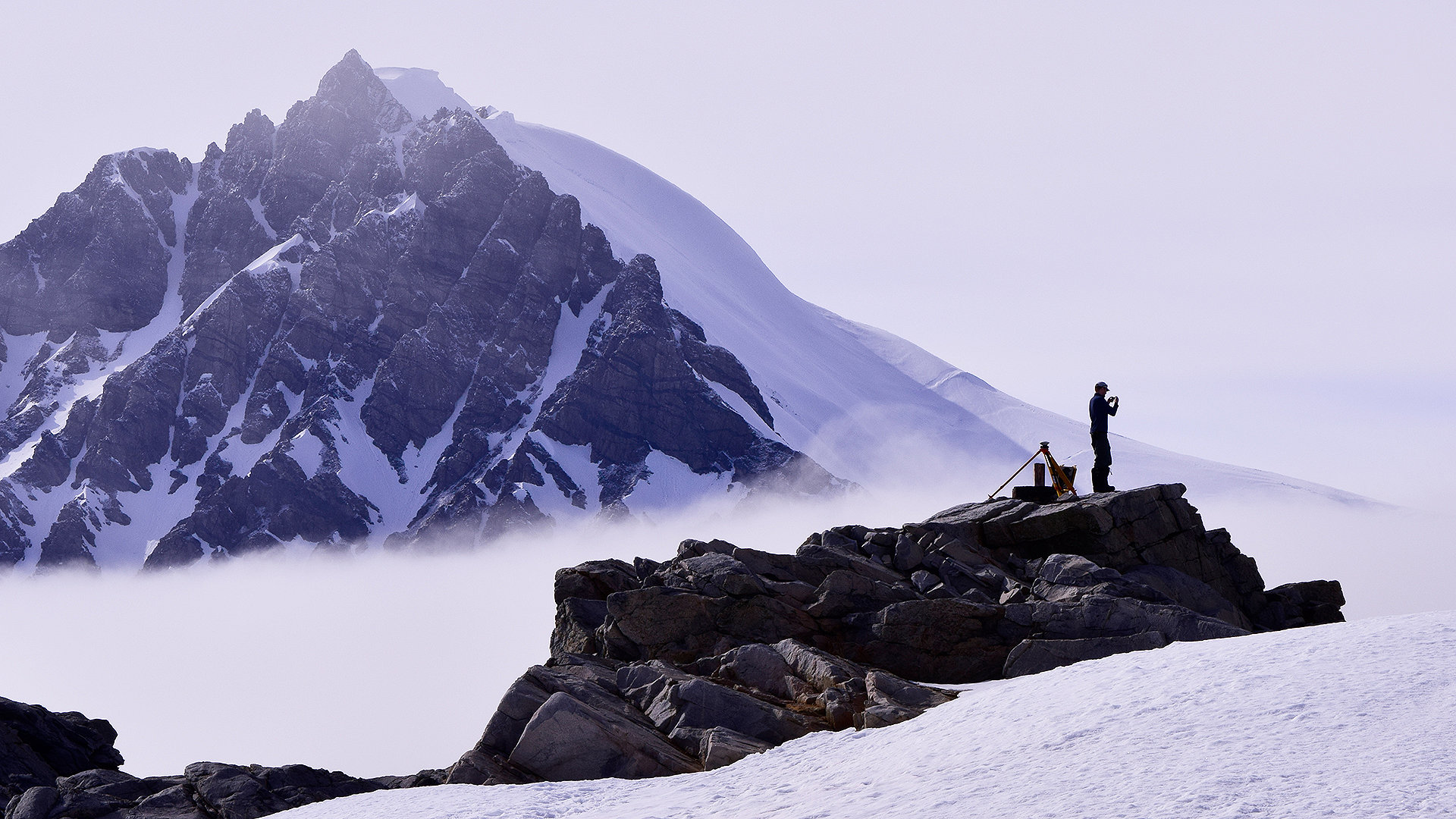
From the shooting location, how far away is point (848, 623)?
25.7 metres

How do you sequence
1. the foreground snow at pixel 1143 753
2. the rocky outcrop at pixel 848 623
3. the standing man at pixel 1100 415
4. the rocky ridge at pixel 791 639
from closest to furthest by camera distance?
the foreground snow at pixel 1143 753 → the rocky outcrop at pixel 848 623 → the rocky ridge at pixel 791 639 → the standing man at pixel 1100 415

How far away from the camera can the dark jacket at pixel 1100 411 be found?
99.5 ft

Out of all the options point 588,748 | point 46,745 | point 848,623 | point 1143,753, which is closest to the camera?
point 1143,753

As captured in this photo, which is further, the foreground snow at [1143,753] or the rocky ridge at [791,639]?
the rocky ridge at [791,639]

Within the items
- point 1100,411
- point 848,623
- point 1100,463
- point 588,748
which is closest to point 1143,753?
point 588,748

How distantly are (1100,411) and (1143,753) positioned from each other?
17.9 meters

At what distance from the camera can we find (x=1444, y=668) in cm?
1476

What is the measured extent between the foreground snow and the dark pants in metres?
13.7

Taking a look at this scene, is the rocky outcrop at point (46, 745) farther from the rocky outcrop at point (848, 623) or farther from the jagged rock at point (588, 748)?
the jagged rock at point (588, 748)

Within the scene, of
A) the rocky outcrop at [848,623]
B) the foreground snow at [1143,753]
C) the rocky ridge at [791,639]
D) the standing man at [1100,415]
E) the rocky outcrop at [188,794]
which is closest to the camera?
the foreground snow at [1143,753]

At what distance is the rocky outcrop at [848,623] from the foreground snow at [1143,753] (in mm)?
1594

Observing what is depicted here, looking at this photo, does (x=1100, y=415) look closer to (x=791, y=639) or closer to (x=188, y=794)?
(x=791, y=639)

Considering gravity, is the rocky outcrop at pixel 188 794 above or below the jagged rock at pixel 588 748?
below

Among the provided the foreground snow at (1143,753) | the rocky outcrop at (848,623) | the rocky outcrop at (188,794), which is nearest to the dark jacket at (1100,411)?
the rocky outcrop at (848,623)
